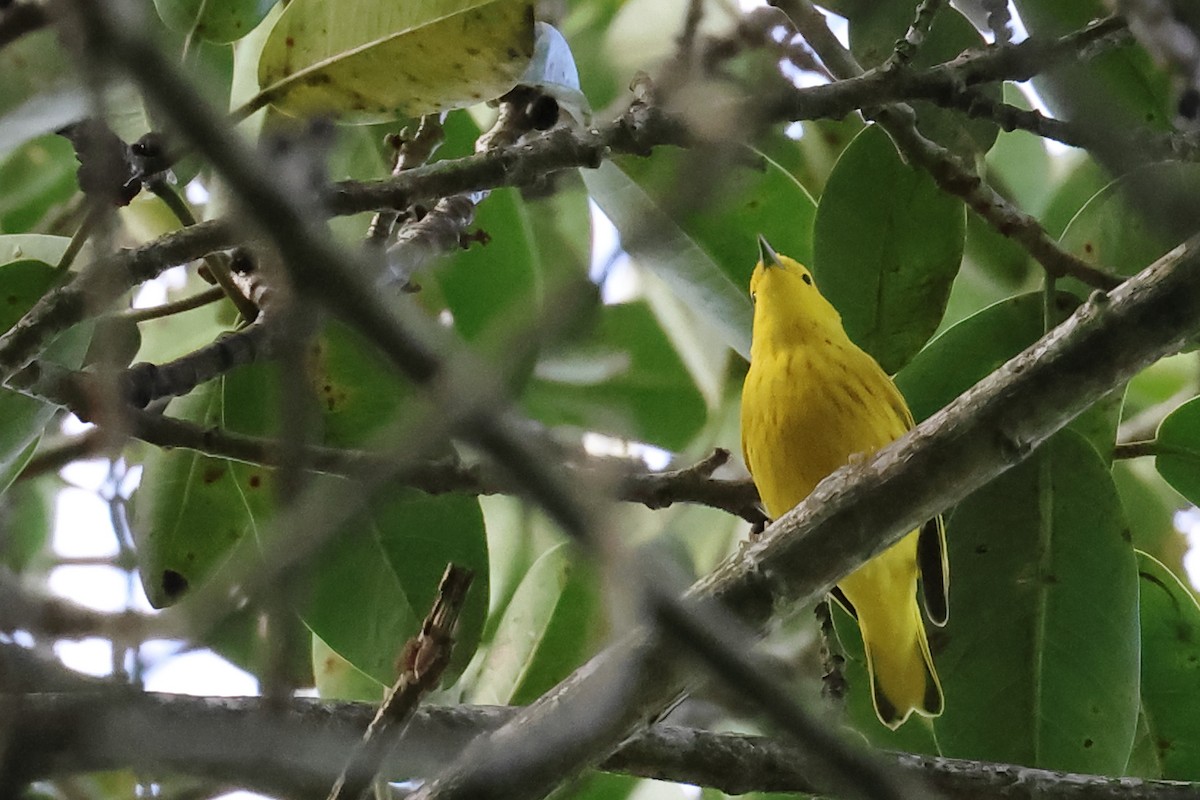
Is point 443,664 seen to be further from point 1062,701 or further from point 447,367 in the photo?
point 1062,701

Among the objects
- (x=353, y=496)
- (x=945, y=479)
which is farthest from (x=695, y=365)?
(x=353, y=496)

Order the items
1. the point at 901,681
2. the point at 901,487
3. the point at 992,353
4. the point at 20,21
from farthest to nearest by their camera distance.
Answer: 1. the point at 901,681
2. the point at 992,353
3. the point at 901,487
4. the point at 20,21

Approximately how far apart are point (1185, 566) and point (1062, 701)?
60 cm

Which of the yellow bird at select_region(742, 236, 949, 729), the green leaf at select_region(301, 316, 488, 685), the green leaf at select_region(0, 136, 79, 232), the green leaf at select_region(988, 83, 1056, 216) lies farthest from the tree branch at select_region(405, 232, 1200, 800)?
the green leaf at select_region(0, 136, 79, 232)

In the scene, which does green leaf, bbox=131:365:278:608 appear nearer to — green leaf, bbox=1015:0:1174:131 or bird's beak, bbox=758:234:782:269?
bird's beak, bbox=758:234:782:269

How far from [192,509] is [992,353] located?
3.13 ft

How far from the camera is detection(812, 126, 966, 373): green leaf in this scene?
1358 mm

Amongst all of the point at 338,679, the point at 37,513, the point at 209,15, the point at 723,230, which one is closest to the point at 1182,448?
the point at 723,230

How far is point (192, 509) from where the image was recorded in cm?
140

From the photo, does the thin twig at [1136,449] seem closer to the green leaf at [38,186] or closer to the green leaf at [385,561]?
the green leaf at [385,561]

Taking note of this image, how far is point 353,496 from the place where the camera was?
0.39 meters

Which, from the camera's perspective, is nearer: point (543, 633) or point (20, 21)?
point (20, 21)

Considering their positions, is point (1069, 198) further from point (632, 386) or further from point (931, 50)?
point (632, 386)


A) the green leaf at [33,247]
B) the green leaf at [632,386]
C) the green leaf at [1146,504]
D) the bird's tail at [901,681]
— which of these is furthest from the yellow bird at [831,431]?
the green leaf at [33,247]
